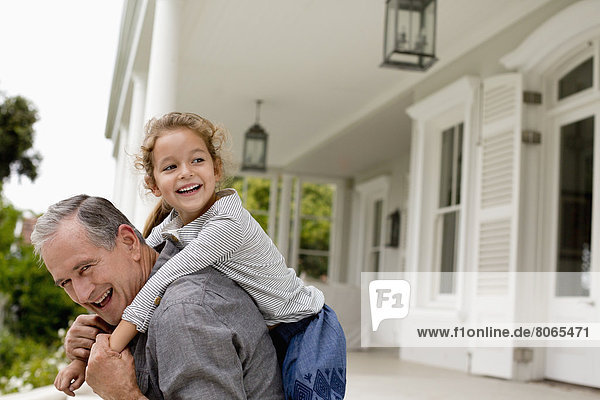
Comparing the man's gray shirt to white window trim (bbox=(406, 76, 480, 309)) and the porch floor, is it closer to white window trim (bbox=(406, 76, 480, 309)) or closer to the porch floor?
the porch floor

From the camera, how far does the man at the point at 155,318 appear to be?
1.12 m

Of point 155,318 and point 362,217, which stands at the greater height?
point 362,217

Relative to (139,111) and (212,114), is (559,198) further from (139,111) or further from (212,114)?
(212,114)

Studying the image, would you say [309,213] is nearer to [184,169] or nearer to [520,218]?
[520,218]

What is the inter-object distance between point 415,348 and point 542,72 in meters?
2.78

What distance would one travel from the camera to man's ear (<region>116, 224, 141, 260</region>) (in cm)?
128

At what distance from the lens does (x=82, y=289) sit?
124 cm

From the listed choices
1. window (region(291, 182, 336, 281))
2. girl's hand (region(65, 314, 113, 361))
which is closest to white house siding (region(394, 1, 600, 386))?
girl's hand (region(65, 314, 113, 361))

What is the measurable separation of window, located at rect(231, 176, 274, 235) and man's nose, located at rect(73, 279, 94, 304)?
33.3 feet

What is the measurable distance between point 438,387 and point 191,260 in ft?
10.5

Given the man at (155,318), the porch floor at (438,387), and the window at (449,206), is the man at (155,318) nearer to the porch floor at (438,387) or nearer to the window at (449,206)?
the porch floor at (438,387)

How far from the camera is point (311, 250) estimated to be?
451 inches

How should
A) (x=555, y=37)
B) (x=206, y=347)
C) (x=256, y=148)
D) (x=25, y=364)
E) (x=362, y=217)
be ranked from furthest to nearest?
(x=362, y=217)
(x=256, y=148)
(x=25, y=364)
(x=555, y=37)
(x=206, y=347)

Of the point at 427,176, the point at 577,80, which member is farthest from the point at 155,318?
the point at 427,176
